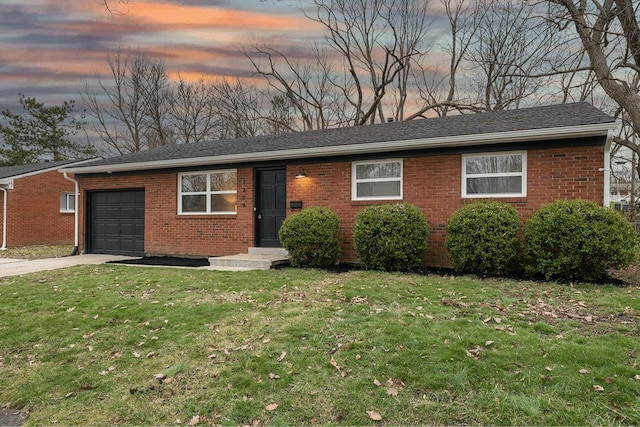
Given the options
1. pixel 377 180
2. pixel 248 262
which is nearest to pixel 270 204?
pixel 248 262

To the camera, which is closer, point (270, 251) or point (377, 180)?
point (377, 180)

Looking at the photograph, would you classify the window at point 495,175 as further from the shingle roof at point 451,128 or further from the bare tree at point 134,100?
the bare tree at point 134,100

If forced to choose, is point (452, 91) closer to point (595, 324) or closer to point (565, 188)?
point (565, 188)

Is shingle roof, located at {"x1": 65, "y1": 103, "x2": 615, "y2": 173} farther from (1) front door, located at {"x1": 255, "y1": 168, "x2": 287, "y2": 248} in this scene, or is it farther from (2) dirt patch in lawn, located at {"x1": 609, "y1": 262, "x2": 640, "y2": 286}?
(2) dirt patch in lawn, located at {"x1": 609, "y1": 262, "x2": 640, "y2": 286}

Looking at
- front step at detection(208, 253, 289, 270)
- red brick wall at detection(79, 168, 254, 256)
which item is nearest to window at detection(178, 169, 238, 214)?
red brick wall at detection(79, 168, 254, 256)

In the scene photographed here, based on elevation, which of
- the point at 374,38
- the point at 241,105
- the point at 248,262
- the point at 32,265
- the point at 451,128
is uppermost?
the point at 374,38

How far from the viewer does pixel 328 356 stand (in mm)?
3621

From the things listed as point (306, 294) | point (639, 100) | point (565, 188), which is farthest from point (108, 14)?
point (639, 100)

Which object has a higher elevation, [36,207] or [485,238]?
[36,207]

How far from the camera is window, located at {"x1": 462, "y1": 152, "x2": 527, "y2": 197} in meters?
8.19

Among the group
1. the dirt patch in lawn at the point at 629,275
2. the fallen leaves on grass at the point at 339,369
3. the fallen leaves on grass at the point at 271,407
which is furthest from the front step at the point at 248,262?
the dirt patch in lawn at the point at 629,275

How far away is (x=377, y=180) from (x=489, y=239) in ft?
9.92

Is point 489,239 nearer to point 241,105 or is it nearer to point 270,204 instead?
point 270,204

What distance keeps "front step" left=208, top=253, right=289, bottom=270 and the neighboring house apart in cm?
1008
